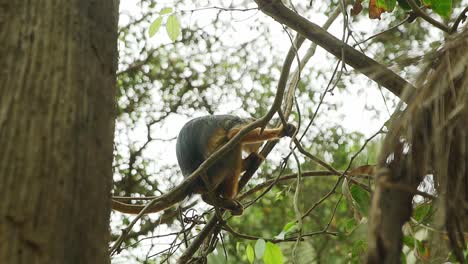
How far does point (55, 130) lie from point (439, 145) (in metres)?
0.82

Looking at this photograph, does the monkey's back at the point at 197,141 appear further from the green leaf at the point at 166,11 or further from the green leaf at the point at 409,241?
the green leaf at the point at 409,241

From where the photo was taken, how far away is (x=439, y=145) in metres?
1.23

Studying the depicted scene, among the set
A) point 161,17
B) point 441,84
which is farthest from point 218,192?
point 441,84

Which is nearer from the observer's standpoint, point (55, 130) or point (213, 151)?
point (55, 130)

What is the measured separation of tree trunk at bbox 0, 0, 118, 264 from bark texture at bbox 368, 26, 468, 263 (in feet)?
2.01

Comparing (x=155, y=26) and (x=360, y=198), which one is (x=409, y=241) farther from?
(x=155, y=26)

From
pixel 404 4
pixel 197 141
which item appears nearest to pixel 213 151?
pixel 197 141

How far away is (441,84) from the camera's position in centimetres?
128

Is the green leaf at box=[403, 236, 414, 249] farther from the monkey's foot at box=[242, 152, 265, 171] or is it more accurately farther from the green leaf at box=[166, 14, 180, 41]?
the monkey's foot at box=[242, 152, 265, 171]

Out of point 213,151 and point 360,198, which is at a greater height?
point 213,151

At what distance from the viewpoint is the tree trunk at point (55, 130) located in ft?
3.45

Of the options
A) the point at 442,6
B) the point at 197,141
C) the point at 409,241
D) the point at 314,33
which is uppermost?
the point at 197,141

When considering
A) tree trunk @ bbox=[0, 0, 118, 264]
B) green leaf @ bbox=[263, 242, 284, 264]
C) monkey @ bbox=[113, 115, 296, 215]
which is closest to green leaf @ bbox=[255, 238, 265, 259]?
green leaf @ bbox=[263, 242, 284, 264]

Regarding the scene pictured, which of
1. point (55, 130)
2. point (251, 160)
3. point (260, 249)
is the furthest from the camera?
point (251, 160)
